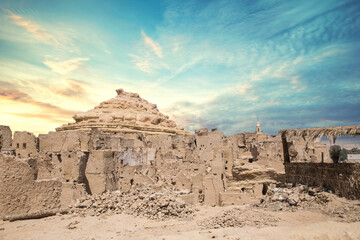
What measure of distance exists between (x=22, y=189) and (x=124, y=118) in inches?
1056

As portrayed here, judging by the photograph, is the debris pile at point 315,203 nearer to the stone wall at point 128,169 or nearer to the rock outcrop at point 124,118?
the stone wall at point 128,169

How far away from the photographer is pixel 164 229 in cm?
1001

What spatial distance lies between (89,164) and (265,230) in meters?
8.94

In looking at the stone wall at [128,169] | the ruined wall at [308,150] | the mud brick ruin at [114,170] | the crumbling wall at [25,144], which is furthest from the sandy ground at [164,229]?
the ruined wall at [308,150]

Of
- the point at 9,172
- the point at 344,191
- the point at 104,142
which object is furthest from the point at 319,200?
the point at 104,142

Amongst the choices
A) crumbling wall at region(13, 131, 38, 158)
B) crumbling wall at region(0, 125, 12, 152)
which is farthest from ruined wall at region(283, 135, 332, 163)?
crumbling wall at region(0, 125, 12, 152)

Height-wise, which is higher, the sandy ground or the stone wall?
the stone wall

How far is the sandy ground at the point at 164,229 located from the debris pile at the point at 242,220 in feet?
1.04

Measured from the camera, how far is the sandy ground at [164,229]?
8039 millimetres

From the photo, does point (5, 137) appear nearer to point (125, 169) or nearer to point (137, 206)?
point (125, 169)

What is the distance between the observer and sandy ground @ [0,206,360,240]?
26.4 feet

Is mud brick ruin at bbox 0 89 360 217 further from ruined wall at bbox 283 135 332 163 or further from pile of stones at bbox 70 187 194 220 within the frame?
pile of stones at bbox 70 187 194 220

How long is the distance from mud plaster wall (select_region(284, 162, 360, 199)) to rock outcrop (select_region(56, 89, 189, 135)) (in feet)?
74.6

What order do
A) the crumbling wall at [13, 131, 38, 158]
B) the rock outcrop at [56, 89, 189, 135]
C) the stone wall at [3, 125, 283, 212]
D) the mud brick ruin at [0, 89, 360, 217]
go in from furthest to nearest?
the rock outcrop at [56, 89, 189, 135] < the crumbling wall at [13, 131, 38, 158] < the stone wall at [3, 125, 283, 212] < the mud brick ruin at [0, 89, 360, 217]
